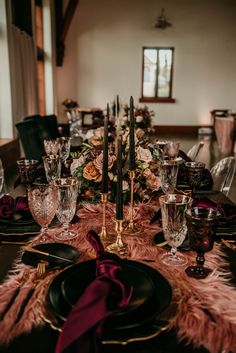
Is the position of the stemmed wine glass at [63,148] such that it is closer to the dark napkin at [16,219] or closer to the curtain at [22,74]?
the dark napkin at [16,219]

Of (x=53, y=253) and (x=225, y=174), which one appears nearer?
(x=53, y=253)

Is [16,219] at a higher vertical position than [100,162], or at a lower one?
lower

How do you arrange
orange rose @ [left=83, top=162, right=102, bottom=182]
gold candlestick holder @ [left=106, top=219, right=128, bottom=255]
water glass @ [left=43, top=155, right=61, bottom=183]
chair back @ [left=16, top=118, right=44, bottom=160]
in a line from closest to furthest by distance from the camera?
gold candlestick holder @ [left=106, top=219, right=128, bottom=255] < orange rose @ [left=83, top=162, right=102, bottom=182] < water glass @ [left=43, top=155, right=61, bottom=183] < chair back @ [left=16, top=118, right=44, bottom=160]

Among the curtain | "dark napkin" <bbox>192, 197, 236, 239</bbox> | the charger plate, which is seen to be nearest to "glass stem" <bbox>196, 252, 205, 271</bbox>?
the charger plate

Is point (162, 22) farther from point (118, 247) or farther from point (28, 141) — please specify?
point (118, 247)

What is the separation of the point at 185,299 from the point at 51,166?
3.31ft

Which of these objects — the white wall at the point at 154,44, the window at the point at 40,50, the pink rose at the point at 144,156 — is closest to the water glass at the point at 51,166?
the pink rose at the point at 144,156

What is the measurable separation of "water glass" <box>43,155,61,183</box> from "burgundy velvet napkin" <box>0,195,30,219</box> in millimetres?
225

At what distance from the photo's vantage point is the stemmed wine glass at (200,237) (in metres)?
0.93

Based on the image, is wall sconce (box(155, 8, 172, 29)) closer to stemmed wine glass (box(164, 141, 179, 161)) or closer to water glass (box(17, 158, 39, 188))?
stemmed wine glass (box(164, 141, 179, 161))

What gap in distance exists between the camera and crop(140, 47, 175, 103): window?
→ 10.9 metres

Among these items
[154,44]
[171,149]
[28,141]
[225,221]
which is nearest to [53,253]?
[225,221]

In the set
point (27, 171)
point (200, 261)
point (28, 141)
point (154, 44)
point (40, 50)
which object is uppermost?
point (154, 44)

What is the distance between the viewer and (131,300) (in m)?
0.78
